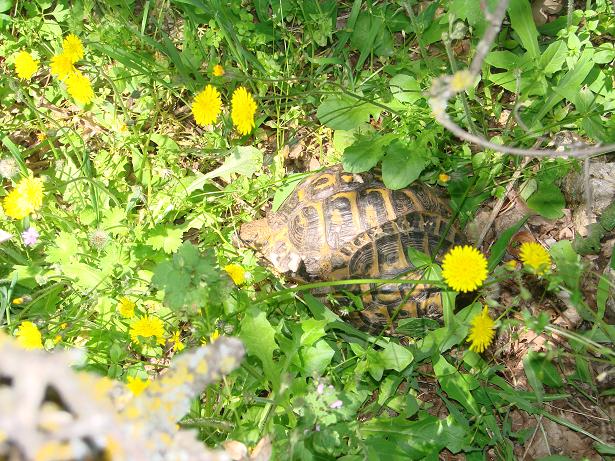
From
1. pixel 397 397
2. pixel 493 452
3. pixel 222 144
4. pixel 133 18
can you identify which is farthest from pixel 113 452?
pixel 133 18

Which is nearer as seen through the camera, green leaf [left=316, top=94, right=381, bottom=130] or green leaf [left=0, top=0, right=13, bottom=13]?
green leaf [left=316, top=94, right=381, bottom=130]

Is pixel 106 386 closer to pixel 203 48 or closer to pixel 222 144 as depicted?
pixel 222 144

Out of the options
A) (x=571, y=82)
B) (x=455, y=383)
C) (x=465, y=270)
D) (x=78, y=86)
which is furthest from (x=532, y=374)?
(x=78, y=86)

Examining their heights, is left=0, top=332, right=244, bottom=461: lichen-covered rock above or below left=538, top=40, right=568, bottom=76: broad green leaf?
above

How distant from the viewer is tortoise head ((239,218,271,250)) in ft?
11.6

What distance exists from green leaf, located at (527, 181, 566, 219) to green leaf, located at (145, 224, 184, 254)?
207 centimetres

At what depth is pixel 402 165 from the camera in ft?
10.6

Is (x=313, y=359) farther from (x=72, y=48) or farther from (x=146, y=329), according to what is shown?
(x=72, y=48)

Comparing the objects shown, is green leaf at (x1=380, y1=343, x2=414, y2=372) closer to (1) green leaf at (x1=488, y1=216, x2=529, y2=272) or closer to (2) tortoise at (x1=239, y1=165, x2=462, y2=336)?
(2) tortoise at (x1=239, y1=165, x2=462, y2=336)

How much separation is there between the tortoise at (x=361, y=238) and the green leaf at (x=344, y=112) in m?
0.28

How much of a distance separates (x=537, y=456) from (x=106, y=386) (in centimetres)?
247

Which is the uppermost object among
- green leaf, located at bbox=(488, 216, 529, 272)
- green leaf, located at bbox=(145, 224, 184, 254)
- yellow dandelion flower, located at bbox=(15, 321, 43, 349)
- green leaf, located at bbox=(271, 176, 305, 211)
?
yellow dandelion flower, located at bbox=(15, 321, 43, 349)

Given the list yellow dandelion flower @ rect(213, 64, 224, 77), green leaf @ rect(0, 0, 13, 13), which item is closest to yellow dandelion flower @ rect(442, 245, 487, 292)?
yellow dandelion flower @ rect(213, 64, 224, 77)

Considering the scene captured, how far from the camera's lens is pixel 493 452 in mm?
2918
